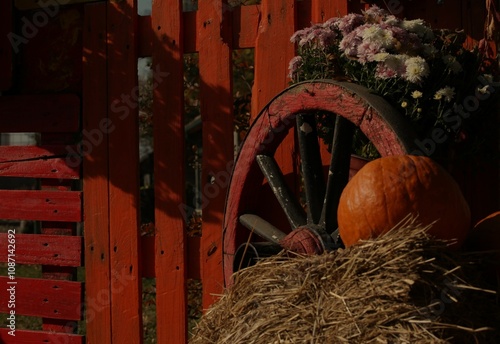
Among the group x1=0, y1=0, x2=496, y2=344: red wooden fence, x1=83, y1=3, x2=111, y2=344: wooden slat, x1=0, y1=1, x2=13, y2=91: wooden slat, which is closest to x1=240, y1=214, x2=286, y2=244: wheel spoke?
x1=0, y1=0, x2=496, y2=344: red wooden fence

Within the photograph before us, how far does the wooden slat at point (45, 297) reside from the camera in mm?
4090

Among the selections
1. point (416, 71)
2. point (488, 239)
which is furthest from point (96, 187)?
point (488, 239)

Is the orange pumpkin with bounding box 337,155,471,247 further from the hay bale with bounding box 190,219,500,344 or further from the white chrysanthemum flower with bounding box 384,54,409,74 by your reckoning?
the white chrysanthemum flower with bounding box 384,54,409,74

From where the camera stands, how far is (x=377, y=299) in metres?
2.01

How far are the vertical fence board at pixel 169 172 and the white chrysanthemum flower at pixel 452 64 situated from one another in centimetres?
148

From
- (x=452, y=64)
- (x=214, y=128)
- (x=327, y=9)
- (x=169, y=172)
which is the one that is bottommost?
(x=169, y=172)

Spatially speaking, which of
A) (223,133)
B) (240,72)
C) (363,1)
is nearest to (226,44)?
(223,133)

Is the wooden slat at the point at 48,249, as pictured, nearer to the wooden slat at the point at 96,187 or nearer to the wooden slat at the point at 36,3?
the wooden slat at the point at 96,187

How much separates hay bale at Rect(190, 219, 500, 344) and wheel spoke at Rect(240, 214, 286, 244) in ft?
2.42

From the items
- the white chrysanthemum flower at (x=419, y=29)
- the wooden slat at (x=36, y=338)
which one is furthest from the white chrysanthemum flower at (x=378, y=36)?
the wooden slat at (x=36, y=338)

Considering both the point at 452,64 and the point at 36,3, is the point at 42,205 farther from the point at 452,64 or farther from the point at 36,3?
the point at 452,64

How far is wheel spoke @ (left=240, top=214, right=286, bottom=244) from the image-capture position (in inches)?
121

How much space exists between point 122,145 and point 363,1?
146 cm

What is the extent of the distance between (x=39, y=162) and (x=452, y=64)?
7.91 feet
